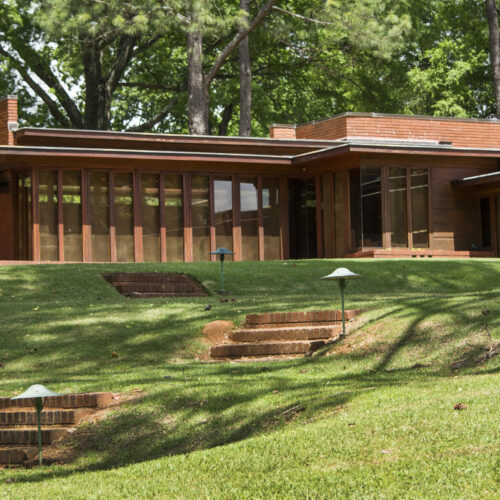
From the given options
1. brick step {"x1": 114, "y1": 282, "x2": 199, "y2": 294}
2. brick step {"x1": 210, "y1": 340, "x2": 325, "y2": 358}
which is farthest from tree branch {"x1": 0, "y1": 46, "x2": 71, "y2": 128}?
brick step {"x1": 210, "y1": 340, "x2": 325, "y2": 358}

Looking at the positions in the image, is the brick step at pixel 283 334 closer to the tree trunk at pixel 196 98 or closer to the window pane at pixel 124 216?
the window pane at pixel 124 216

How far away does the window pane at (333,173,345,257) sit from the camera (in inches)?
988

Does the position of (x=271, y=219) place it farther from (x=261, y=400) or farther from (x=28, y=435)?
(x=28, y=435)

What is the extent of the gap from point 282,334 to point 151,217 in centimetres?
1325

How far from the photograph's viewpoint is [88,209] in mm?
24031

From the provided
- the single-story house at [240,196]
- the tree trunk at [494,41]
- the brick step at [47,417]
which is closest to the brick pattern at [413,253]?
the single-story house at [240,196]

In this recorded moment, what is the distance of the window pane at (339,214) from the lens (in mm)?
25094

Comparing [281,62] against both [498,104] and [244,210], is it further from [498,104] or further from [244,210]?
[244,210]

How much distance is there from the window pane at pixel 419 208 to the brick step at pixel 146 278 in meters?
9.54

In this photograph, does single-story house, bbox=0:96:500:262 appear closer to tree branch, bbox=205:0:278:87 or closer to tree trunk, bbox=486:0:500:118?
tree branch, bbox=205:0:278:87

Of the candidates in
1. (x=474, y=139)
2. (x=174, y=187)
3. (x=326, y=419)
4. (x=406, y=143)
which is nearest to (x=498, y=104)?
(x=474, y=139)

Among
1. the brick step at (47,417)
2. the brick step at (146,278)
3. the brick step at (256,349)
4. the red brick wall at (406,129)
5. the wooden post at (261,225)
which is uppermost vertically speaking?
the red brick wall at (406,129)

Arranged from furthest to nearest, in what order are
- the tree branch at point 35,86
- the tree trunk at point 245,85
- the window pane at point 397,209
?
the tree branch at point 35,86 → the tree trunk at point 245,85 → the window pane at point 397,209

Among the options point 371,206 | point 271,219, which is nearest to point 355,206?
point 371,206
